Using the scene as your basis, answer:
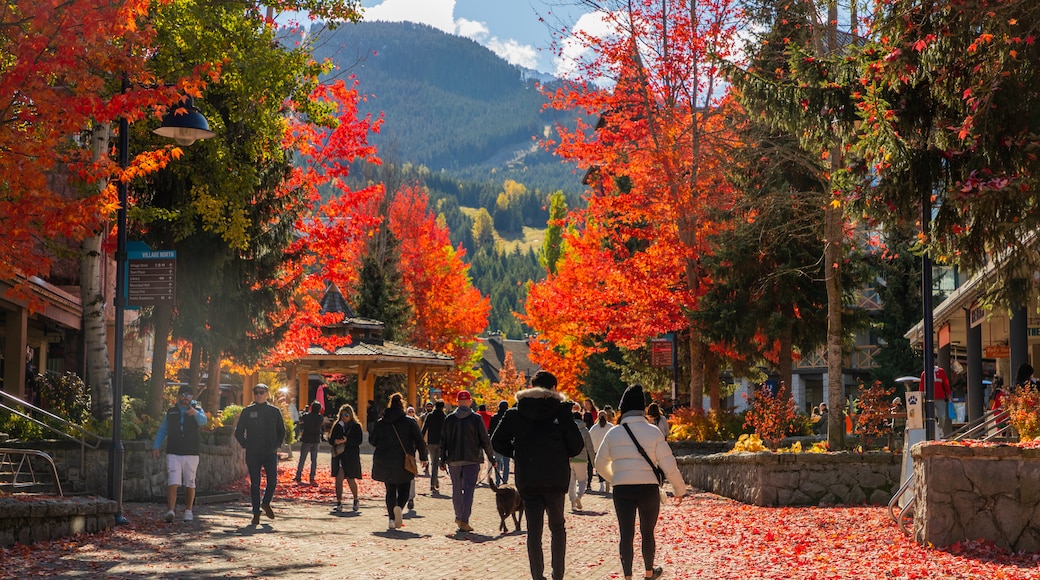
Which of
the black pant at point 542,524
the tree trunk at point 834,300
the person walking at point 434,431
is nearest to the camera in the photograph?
the black pant at point 542,524

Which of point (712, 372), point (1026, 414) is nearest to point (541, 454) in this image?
point (1026, 414)

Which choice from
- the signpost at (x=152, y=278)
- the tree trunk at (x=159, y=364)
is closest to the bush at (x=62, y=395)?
the tree trunk at (x=159, y=364)

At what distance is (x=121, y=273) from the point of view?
15.8 metres

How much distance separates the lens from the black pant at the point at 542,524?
968 centimetres

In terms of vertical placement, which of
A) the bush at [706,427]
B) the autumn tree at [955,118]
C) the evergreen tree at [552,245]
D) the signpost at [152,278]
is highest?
the evergreen tree at [552,245]

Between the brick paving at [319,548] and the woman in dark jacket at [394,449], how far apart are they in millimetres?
482

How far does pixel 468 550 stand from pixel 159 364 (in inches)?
430

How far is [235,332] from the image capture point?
26125mm

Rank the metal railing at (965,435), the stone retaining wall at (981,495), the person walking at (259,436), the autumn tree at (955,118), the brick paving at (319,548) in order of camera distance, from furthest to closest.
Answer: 1. the person walking at (259,436)
2. the metal railing at (965,435)
3. the autumn tree at (955,118)
4. the stone retaining wall at (981,495)
5. the brick paving at (319,548)

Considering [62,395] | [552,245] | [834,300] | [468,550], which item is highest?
[552,245]

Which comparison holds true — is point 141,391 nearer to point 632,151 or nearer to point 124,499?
point 124,499

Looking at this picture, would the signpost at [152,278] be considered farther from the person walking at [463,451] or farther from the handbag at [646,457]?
the handbag at [646,457]

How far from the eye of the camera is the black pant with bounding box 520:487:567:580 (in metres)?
9.68

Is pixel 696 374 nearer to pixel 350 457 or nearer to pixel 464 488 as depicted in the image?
pixel 350 457
